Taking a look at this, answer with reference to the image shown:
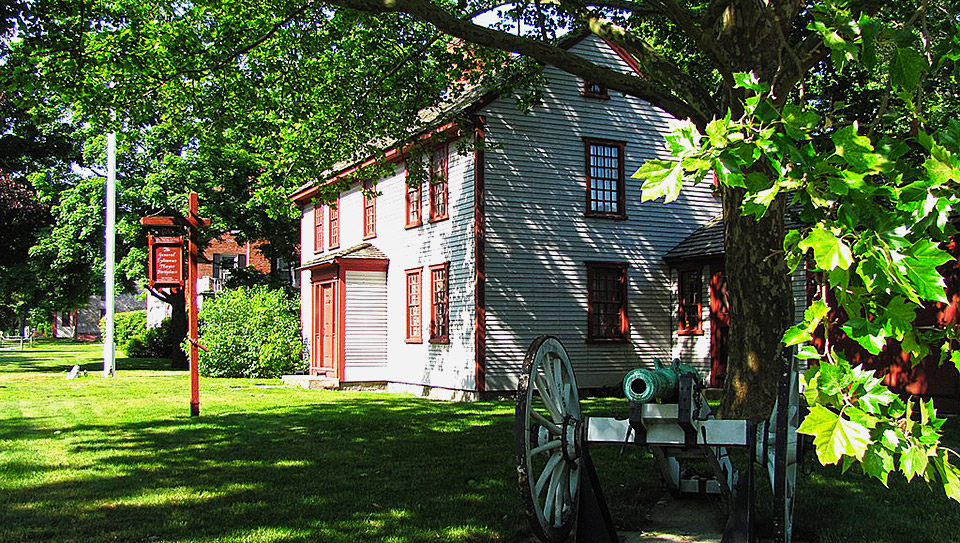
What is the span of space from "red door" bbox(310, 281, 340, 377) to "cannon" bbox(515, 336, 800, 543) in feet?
57.2

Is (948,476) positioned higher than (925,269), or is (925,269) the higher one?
(925,269)

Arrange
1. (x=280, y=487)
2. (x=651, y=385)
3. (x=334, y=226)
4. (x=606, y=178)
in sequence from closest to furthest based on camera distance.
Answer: (x=651, y=385), (x=280, y=487), (x=606, y=178), (x=334, y=226)

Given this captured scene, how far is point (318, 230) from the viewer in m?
28.7

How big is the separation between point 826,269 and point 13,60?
451 inches

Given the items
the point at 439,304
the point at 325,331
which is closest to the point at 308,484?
the point at 439,304

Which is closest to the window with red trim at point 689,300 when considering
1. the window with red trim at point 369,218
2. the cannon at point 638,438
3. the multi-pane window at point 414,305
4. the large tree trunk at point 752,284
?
the multi-pane window at point 414,305

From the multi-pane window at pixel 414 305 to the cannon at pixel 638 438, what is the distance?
592 inches

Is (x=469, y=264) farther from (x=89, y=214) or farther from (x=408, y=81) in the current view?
(x=89, y=214)

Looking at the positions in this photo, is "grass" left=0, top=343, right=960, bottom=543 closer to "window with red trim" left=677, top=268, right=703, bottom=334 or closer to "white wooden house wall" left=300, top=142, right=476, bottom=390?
"white wooden house wall" left=300, top=142, right=476, bottom=390

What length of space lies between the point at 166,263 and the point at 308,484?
705 cm

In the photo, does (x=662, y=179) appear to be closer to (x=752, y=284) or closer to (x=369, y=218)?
(x=752, y=284)

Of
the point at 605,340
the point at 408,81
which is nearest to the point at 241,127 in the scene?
the point at 408,81

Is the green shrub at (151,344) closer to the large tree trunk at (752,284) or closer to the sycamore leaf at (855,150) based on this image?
the large tree trunk at (752,284)

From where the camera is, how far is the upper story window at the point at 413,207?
70.8 feet
